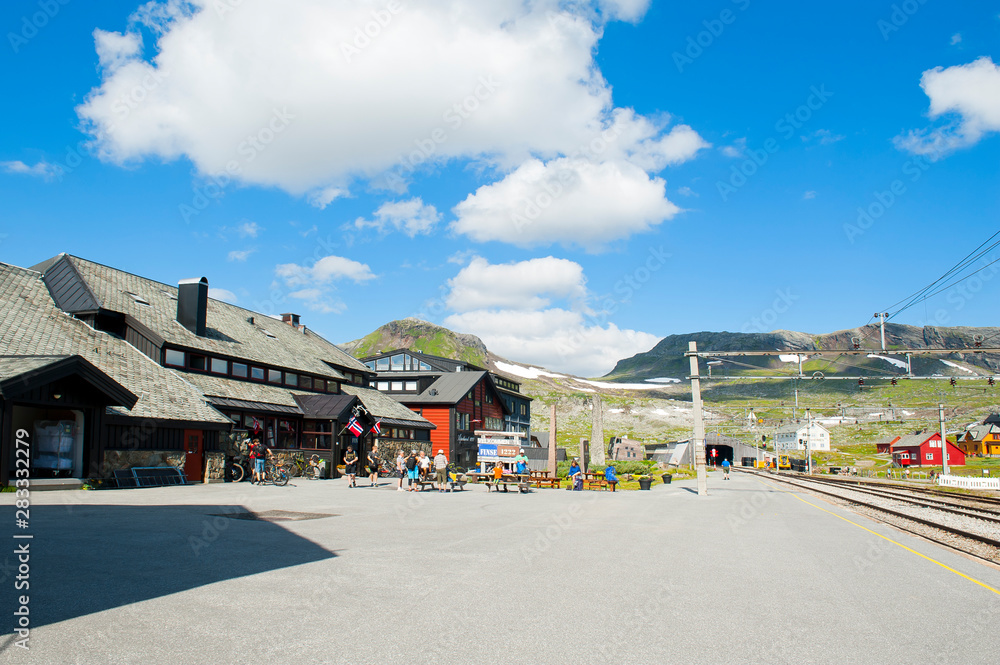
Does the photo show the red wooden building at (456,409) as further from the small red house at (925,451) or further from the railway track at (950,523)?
the small red house at (925,451)

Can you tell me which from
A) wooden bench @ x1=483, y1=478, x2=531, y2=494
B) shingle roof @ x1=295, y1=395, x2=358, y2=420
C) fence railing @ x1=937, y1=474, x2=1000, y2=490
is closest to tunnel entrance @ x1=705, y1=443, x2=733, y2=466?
fence railing @ x1=937, y1=474, x2=1000, y2=490

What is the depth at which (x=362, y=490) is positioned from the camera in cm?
2581

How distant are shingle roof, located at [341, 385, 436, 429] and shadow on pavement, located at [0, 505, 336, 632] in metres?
28.2

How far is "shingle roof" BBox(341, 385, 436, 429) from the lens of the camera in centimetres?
4305

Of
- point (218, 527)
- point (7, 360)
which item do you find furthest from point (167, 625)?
point (7, 360)

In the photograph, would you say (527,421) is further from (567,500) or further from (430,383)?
(567,500)

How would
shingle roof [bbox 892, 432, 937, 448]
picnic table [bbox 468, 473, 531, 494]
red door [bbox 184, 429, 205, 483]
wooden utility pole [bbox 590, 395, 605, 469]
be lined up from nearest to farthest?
red door [bbox 184, 429, 205, 483], picnic table [bbox 468, 473, 531, 494], wooden utility pole [bbox 590, 395, 605, 469], shingle roof [bbox 892, 432, 937, 448]

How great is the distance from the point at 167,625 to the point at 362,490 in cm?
2015

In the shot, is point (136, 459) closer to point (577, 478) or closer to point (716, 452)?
point (577, 478)

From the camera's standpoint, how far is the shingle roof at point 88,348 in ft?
79.4

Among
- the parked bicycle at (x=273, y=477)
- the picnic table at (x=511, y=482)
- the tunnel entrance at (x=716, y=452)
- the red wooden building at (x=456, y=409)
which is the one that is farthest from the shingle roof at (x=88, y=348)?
the tunnel entrance at (x=716, y=452)

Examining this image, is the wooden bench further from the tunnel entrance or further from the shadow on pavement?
the tunnel entrance

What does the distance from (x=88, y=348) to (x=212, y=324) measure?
1041 cm

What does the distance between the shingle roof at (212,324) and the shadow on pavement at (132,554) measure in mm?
18151
